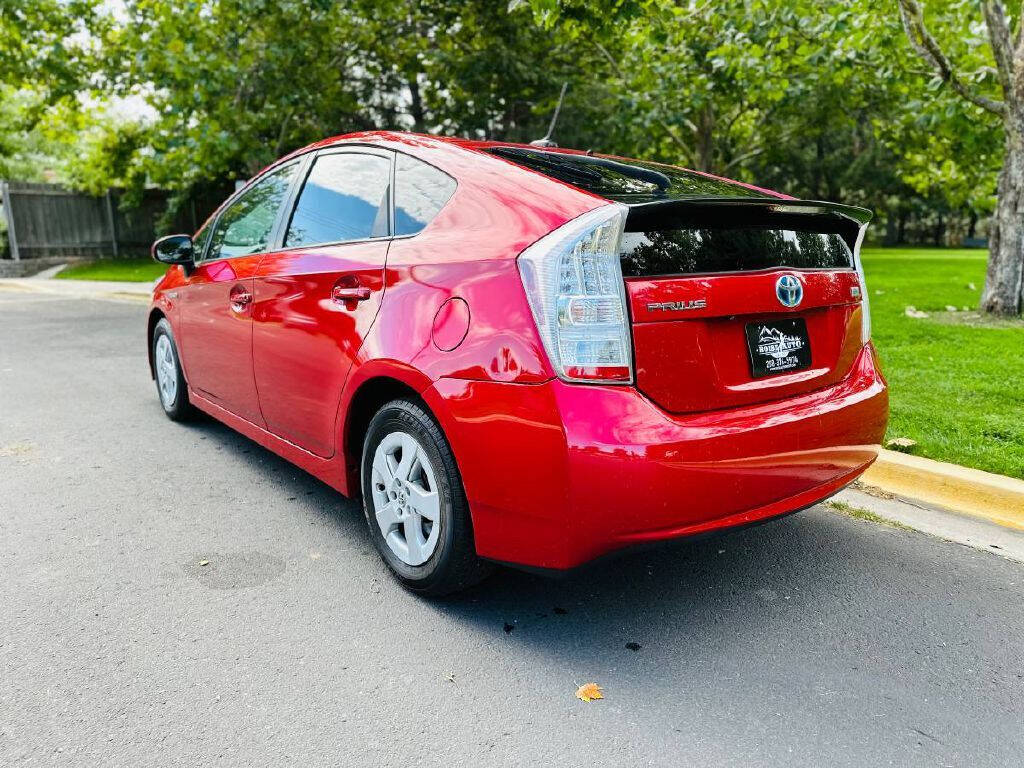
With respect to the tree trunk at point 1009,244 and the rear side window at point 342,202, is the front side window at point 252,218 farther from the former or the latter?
the tree trunk at point 1009,244

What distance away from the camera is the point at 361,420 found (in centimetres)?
312

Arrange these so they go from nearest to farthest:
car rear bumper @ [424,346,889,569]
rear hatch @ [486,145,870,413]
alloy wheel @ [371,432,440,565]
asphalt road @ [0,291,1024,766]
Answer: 1. asphalt road @ [0,291,1024,766]
2. car rear bumper @ [424,346,889,569]
3. rear hatch @ [486,145,870,413]
4. alloy wheel @ [371,432,440,565]

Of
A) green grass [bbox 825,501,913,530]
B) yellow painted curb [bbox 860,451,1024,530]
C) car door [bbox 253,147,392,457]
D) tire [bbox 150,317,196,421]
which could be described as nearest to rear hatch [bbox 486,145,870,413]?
car door [bbox 253,147,392,457]

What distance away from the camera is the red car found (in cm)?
228

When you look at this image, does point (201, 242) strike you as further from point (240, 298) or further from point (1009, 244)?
point (1009, 244)

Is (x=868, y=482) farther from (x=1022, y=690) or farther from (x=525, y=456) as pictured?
(x=525, y=456)

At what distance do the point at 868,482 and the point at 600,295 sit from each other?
7.65 feet

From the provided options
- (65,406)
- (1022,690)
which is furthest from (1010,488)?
(65,406)

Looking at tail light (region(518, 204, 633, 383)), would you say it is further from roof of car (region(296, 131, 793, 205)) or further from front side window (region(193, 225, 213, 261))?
front side window (region(193, 225, 213, 261))

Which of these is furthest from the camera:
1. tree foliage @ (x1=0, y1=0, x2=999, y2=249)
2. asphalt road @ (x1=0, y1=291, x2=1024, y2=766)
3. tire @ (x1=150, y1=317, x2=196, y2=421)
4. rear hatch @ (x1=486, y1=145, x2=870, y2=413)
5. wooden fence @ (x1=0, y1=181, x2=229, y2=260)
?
wooden fence @ (x1=0, y1=181, x2=229, y2=260)

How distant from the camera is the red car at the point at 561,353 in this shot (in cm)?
228

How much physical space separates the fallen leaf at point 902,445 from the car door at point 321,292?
2.80 metres

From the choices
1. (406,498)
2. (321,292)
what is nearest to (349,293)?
(321,292)

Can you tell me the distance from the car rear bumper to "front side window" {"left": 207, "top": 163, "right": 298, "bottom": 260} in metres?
1.72
